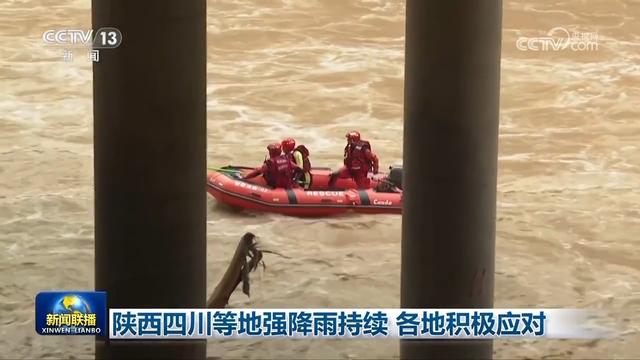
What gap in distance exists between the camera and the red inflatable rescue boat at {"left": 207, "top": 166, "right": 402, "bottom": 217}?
13891 millimetres

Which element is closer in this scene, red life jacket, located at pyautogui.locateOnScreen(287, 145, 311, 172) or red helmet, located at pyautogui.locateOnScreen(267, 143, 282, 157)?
red helmet, located at pyautogui.locateOnScreen(267, 143, 282, 157)

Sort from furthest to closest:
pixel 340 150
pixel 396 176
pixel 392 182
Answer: pixel 340 150, pixel 392 182, pixel 396 176

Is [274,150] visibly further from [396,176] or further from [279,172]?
[396,176]

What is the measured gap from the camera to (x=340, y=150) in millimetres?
17344

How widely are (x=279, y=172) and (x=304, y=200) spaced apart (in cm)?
44

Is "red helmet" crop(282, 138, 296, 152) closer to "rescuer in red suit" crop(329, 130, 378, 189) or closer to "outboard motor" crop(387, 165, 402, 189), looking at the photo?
"rescuer in red suit" crop(329, 130, 378, 189)

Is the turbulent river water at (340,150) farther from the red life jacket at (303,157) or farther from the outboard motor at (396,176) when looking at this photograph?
the red life jacket at (303,157)

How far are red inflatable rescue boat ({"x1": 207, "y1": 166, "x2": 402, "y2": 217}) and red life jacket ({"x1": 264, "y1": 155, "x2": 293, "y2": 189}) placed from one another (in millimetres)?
78

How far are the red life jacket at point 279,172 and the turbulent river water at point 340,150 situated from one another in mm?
408

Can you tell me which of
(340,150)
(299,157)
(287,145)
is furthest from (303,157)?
(340,150)

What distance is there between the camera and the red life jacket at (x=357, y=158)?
45.6 feet

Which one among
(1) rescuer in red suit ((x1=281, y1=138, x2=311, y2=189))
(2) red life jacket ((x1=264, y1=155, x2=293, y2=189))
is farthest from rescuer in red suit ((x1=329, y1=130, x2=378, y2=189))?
(2) red life jacket ((x1=264, y1=155, x2=293, y2=189))

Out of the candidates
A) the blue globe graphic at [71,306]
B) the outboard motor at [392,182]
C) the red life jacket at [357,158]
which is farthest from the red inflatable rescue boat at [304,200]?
the blue globe graphic at [71,306]

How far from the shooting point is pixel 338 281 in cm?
1169
